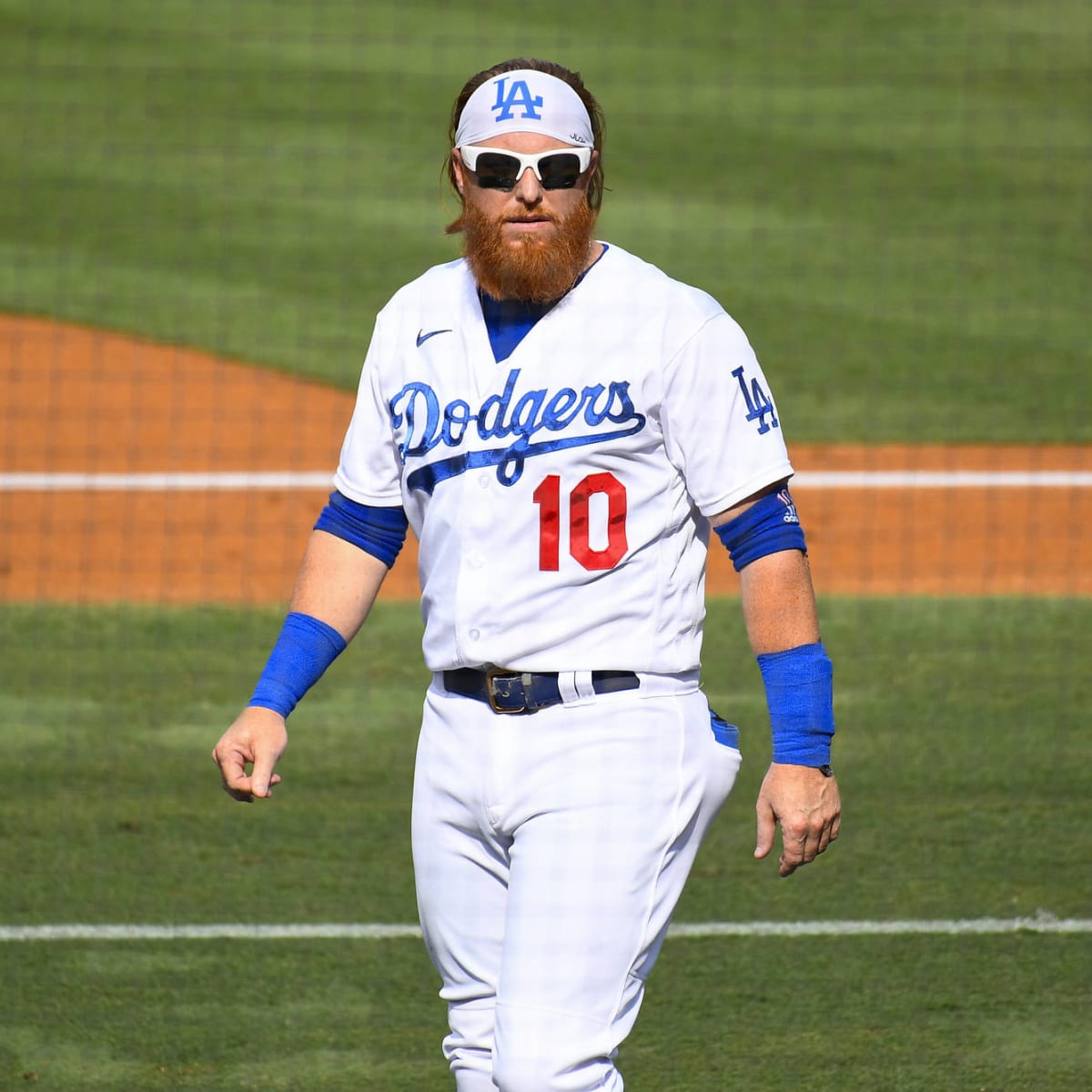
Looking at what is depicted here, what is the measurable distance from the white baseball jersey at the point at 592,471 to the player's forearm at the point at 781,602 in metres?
0.13

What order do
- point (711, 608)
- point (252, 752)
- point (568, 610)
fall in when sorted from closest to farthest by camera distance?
1. point (568, 610)
2. point (252, 752)
3. point (711, 608)

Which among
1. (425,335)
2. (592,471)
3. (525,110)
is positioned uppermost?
(525,110)

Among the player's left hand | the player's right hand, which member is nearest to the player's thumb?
the player's left hand

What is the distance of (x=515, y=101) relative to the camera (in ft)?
10.9

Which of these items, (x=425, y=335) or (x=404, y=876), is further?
(x=404, y=876)

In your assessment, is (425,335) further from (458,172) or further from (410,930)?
(410,930)

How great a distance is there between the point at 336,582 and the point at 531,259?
2.40 feet

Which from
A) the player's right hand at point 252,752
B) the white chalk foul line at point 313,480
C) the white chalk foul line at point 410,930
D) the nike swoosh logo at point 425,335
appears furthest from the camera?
the white chalk foul line at point 313,480

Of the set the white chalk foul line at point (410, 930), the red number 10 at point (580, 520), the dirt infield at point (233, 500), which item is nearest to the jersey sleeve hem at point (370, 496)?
the red number 10 at point (580, 520)

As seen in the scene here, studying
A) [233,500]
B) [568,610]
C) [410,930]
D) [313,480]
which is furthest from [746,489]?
[313,480]

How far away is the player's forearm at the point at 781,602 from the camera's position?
10.3ft

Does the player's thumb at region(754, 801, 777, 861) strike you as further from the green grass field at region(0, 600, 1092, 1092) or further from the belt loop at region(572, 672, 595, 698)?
the green grass field at region(0, 600, 1092, 1092)

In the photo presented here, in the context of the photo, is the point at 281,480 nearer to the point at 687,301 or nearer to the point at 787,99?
the point at 687,301

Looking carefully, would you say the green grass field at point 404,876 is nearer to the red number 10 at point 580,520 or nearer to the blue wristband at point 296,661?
the blue wristband at point 296,661
